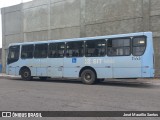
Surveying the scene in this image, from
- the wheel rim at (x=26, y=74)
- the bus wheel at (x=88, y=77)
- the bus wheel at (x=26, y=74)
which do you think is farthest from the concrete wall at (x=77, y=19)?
the wheel rim at (x=26, y=74)

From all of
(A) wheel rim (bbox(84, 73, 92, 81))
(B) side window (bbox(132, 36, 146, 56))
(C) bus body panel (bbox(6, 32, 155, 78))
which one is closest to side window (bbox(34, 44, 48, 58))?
(C) bus body panel (bbox(6, 32, 155, 78))

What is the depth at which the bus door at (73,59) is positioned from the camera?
18047mm

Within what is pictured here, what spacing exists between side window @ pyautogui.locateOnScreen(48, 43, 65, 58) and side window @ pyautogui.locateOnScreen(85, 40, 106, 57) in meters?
2.07

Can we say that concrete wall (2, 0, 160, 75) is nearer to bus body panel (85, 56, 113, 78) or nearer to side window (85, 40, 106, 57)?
side window (85, 40, 106, 57)

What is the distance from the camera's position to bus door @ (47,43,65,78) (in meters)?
19.1

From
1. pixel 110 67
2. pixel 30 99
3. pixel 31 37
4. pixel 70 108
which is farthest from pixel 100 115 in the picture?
pixel 31 37

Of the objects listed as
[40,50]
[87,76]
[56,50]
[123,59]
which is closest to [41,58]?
[40,50]

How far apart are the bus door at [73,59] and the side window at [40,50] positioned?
2.19 m

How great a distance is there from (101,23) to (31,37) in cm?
977

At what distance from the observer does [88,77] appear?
17781 mm

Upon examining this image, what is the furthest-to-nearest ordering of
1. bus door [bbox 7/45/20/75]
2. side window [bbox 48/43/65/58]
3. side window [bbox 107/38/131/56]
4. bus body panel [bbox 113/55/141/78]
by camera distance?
bus door [bbox 7/45/20/75] → side window [bbox 48/43/65/58] → side window [bbox 107/38/131/56] → bus body panel [bbox 113/55/141/78]

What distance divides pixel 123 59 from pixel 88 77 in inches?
111

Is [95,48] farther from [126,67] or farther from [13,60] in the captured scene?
[13,60]

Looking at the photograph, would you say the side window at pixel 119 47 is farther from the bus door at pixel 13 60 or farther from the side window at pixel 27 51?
the bus door at pixel 13 60
